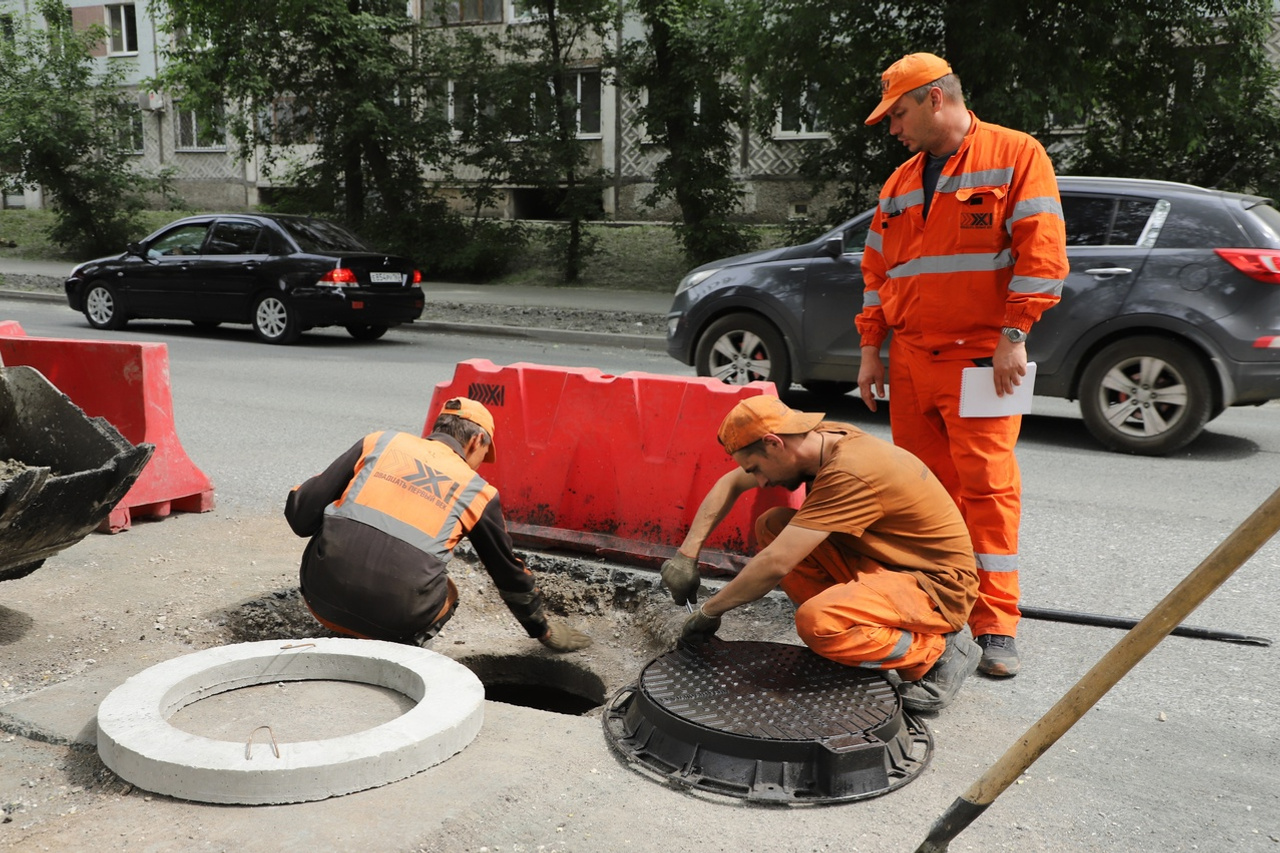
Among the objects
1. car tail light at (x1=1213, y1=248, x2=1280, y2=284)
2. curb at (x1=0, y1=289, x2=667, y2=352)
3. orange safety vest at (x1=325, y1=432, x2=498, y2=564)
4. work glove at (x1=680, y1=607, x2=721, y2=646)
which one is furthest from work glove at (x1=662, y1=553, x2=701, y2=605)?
curb at (x1=0, y1=289, x2=667, y2=352)

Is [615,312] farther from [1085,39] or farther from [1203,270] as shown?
[1203,270]

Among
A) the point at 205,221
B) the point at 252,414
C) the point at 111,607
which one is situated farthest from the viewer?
the point at 205,221

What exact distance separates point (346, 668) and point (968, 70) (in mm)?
13384

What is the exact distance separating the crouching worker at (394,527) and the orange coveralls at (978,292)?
164cm

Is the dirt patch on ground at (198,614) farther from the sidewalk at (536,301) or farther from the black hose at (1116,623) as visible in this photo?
the sidewalk at (536,301)

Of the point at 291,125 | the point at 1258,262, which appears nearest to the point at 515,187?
the point at 291,125

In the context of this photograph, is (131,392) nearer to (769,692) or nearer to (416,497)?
(416,497)

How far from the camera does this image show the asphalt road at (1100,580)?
3.04m

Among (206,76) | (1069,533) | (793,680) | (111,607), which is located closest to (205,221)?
(206,76)

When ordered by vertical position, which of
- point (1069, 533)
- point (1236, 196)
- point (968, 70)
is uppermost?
point (968, 70)

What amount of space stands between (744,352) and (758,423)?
19.3ft

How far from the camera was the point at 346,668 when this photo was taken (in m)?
3.66

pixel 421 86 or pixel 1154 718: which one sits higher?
pixel 421 86

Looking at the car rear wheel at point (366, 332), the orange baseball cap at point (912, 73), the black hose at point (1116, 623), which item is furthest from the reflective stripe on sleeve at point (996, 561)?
the car rear wheel at point (366, 332)
